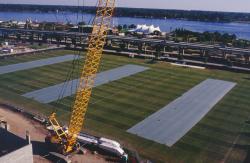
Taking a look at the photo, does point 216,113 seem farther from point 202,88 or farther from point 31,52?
point 31,52

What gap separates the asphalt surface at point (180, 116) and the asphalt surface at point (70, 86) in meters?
19.8

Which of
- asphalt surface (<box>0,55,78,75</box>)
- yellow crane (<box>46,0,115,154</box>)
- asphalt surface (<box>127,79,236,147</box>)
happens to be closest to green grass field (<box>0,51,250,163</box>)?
asphalt surface (<box>127,79,236,147</box>)

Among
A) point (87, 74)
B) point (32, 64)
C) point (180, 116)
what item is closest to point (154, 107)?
point (180, 116)

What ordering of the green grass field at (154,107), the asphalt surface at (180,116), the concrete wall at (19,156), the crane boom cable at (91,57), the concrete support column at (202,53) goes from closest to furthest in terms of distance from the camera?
the concrete wall at (19,156)
the crane boom cable at (91,57)
the green grass field at (154,107)
the asphalt surface at (180,116)
the concrete support column at (202,53)

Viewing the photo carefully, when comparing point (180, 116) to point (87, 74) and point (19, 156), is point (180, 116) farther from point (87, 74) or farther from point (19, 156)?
point (19, 156)

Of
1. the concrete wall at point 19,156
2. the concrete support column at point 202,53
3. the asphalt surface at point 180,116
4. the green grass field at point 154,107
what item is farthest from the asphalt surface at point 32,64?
the concrete wall at point 19,156

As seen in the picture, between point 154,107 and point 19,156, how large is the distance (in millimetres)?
33173

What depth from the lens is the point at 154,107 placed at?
210 feet

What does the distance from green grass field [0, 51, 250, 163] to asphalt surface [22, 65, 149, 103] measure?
2.16 m

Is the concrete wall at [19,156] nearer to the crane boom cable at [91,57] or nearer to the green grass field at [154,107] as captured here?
the crane boom cable at [91,57]

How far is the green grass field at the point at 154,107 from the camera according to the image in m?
48.1

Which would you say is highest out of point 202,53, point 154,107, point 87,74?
point 87,74

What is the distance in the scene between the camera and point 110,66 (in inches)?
3814

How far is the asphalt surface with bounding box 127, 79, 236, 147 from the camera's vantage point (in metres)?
53.1
